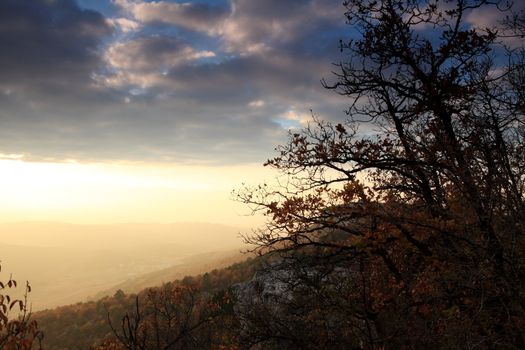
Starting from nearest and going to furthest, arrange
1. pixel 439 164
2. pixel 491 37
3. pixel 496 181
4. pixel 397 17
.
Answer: pixel 496 181 < pixel 439 164 < pixel 491 37 < pixel 397 17

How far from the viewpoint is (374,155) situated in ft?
31.1

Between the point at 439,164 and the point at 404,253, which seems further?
the point at 404,253

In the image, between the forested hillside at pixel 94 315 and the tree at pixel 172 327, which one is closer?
the tree at pixel 172 327

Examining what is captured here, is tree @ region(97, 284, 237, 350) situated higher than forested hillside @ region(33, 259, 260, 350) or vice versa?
tree @ region(97, 284, 237, 350)

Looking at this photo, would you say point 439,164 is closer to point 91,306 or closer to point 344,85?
point 344,85

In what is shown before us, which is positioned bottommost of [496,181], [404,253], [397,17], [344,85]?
[404,253]

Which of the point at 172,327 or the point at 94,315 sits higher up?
the point at 172,327

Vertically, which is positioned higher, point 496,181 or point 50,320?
point 496,181

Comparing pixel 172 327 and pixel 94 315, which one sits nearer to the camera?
pixel 172 327

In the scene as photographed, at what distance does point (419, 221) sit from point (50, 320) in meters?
42.2

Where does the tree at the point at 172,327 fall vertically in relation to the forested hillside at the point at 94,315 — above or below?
above

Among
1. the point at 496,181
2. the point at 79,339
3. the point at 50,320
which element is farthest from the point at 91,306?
the point at 496,181

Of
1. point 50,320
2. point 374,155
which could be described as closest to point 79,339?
point 50,320

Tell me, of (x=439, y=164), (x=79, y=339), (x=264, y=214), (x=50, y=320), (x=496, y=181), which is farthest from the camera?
(x=50, y=320)
